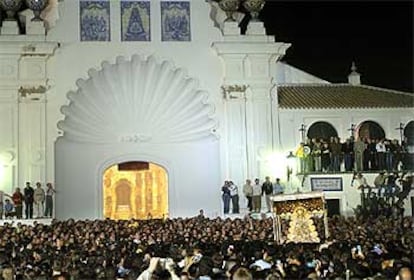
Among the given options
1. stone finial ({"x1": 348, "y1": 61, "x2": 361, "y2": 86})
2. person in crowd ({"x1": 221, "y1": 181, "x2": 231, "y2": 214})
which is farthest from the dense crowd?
stone finial ({"x1": 348, "y1": 61, "x2": 361, "y2": 86})

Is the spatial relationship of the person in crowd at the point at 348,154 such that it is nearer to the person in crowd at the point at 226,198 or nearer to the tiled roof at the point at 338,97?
the tiled roof at the point at 338,97

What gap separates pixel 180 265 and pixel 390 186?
19968 millimetres

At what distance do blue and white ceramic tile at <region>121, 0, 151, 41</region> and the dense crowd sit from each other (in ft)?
39.4

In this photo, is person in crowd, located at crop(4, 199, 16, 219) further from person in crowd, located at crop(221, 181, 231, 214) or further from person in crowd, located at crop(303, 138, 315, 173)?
person in crowd, located at crop(303, 138, 315, 173)

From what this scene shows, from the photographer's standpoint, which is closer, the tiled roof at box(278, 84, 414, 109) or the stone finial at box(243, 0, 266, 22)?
the stone finial at box(243, 0, 266, 22)

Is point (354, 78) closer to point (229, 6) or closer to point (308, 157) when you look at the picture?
point (308, 157)

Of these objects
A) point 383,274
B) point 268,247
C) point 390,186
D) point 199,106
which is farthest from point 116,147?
point 383,274

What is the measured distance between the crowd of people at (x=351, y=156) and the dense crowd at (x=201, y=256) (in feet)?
31.0

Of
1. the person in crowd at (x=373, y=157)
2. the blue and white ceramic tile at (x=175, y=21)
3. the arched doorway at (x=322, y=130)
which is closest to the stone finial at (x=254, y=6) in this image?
the blue and white ceramic tile at (x=175, y=21)

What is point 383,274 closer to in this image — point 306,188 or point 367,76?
point 306,188

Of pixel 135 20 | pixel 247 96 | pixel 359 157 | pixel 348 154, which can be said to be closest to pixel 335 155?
pixel 348 154

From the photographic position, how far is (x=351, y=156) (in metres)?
33.1

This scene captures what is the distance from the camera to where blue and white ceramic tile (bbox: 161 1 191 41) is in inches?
1339

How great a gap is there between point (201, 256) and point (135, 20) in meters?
21.8
